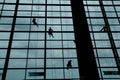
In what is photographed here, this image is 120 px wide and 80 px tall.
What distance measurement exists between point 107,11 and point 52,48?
685cm

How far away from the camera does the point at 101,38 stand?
54.9 feet

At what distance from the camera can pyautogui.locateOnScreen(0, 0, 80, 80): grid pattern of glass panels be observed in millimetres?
14312

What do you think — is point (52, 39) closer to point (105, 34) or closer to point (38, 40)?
point (38, 40)

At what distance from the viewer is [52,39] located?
53.7ft

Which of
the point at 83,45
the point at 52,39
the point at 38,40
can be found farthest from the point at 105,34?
the point at 38,40

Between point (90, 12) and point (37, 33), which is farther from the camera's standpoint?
point (90, 12)

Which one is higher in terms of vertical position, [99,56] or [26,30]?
[26,30]

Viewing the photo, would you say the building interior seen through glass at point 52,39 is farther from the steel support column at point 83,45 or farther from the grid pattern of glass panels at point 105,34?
the steel support column at point 83,45

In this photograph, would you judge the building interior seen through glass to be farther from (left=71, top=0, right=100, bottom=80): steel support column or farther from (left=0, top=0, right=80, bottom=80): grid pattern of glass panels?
(left=71, top=0, right=100, bottom=80): steel support column

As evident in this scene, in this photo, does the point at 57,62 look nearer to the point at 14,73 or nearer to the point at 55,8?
the point at 14,73

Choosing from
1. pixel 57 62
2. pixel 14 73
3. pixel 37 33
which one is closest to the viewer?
pixel 14 73

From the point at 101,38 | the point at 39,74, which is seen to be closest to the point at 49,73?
the point at 39,74

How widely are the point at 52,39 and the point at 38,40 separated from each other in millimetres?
1143

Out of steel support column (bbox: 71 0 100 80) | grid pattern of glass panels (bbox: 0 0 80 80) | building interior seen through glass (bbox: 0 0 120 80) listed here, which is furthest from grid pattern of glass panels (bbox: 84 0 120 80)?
grid pattern of glass panels (bbox: 0 0 80 80)
